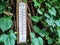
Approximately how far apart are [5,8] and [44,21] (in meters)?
0.36

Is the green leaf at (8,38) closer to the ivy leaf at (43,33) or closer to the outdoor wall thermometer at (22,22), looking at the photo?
the outdoor wall thermometer at (22,22)

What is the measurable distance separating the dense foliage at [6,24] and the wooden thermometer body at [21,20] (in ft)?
0.20

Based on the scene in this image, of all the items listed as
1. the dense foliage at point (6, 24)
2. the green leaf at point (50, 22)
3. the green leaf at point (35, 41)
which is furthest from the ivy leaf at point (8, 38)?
the green leaf at point (50, 22)

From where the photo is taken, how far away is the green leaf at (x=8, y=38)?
1.47 metres

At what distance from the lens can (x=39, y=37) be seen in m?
1.62

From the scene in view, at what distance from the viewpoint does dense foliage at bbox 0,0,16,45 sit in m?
1.49

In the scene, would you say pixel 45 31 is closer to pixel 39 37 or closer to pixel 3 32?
pixel 39 37

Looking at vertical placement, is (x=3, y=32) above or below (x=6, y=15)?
below

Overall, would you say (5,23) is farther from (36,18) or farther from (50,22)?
(50,22)

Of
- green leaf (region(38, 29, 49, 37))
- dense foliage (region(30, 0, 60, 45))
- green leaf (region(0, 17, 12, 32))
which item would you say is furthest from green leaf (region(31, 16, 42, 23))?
green leaf (region(0, 17, 12, 32))

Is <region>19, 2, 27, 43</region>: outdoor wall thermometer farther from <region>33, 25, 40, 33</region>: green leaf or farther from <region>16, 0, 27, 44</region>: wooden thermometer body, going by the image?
<region>33, 25, 40, 33</region>: green leaf

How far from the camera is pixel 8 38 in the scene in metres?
1.49

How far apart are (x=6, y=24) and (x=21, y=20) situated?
123 millimetres

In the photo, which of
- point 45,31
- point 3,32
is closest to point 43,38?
point 45,31
